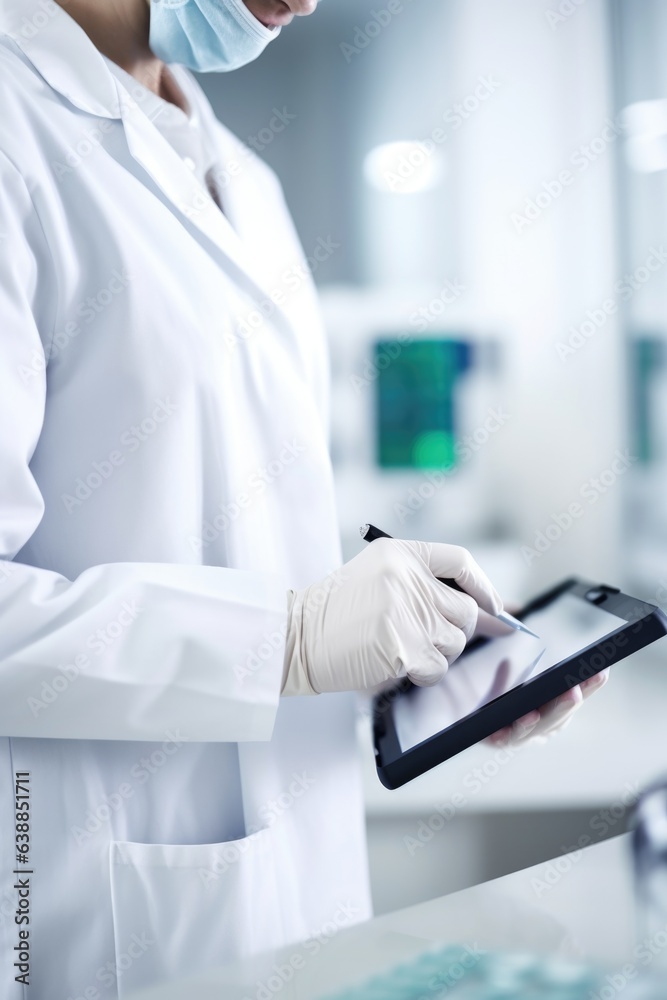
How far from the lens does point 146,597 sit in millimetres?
551

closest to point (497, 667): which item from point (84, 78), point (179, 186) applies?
point (179, 186)

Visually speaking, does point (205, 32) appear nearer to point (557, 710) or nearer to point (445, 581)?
point (445, 581)

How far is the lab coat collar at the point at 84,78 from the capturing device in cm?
65

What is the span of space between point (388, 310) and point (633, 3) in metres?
0.78

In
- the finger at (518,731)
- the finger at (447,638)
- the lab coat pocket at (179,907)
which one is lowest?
the lab coat pocket at (179,907)

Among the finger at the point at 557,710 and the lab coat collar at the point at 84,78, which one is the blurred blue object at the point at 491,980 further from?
the lab coat collar at the point at 84,78

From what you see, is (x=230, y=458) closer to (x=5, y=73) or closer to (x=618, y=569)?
(x=5, y=73)

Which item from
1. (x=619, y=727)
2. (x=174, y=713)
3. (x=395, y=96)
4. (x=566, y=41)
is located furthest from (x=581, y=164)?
(x=174, y=713)

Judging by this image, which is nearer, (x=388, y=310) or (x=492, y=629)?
(x=492, y=629)

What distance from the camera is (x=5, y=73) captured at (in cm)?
62

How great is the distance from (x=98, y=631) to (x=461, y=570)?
31 cm

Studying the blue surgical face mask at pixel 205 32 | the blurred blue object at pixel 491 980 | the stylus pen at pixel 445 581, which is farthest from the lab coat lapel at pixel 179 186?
the blurred blue object at pixel 491 980

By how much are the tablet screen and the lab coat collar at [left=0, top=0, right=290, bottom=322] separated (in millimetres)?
470

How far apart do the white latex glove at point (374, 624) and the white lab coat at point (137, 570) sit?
35 mm
